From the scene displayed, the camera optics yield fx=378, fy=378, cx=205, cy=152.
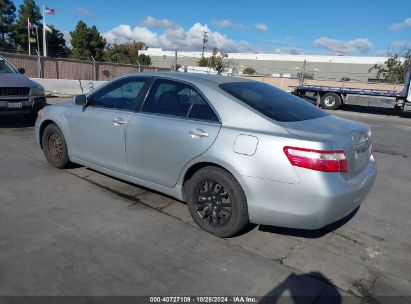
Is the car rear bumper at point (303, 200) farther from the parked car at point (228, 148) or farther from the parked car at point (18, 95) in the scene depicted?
the parked car at point (18, 95)

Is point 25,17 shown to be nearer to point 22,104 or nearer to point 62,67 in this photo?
point 62,67

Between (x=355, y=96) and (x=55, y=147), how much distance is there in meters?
18.6

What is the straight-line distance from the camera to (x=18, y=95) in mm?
8625

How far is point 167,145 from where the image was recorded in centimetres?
400

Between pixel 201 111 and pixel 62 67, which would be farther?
pixel 62 67

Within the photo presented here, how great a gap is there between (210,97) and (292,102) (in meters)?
1.05

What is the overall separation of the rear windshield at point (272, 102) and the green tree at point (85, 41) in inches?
2667

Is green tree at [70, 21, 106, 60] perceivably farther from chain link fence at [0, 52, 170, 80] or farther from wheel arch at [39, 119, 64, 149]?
wheel arch at [39, 119, 64, 149]

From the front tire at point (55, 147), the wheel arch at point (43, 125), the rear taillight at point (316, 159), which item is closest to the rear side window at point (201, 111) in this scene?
the rear taillight at point (316, 159)

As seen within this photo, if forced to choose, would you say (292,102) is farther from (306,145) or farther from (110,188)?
(110,188)

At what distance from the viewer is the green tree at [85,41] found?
223 feet

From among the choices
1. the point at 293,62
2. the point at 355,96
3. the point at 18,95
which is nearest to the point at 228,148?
the point at 18,95

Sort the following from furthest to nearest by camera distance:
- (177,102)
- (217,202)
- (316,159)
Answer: (177,102) → (217,202) → (316,159)

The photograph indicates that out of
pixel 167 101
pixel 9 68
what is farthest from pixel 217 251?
pixel 9 68
